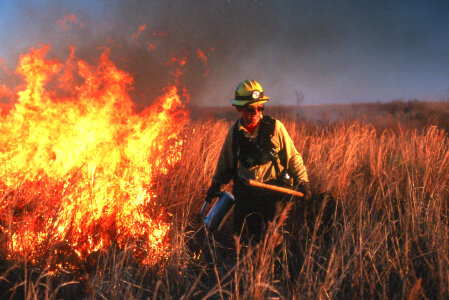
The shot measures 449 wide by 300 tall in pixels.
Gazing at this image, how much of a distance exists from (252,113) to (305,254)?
142 cm

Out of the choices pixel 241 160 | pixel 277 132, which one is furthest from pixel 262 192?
pixel 277 132

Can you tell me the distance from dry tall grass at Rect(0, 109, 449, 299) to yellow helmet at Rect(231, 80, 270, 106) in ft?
3.40

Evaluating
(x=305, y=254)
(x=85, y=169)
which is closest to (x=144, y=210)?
(x=85, y=169)

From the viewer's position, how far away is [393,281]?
1.99m

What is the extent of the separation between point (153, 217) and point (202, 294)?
149 centimetres

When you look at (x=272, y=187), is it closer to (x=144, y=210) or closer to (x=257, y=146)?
(x=257, y=146)

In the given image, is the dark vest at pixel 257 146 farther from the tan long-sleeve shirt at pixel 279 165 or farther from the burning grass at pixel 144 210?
the burning grass at pixel 144 210

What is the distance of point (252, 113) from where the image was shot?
113 inches

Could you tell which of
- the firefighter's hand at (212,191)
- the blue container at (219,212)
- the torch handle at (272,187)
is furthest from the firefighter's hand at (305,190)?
the firefighter's hand at (212,191)

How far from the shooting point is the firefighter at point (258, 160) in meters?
2.83

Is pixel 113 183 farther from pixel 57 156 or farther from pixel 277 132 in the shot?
pixel 277 132

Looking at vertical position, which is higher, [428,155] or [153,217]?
[428,155]

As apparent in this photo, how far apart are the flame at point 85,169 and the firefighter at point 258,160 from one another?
37.2 inches

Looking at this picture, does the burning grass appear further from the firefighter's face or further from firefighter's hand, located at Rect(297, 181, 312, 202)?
the firefighter's face
